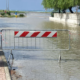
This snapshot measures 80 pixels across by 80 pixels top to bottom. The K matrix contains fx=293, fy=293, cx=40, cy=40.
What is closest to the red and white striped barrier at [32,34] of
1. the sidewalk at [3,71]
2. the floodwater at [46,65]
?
the floodwater at [46,65]

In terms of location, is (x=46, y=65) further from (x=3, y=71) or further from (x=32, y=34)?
(x=3, y=71)

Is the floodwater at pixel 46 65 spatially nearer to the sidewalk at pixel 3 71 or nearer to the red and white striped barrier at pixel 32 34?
the sidewalk at pixel 3 71

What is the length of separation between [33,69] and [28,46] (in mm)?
5316

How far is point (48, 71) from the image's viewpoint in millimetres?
9297

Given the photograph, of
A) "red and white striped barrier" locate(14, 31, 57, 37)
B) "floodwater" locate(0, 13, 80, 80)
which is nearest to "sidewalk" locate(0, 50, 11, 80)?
"floodwater" locate(0, 13, 80, 80)

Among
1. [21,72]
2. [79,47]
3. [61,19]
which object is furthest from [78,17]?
[21,72]

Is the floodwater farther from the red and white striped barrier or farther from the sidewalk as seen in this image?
the red and white striped barrier

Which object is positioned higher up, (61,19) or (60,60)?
(60,60)

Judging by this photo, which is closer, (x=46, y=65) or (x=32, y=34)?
(x=46, y=65)

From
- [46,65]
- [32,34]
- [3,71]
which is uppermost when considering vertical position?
[32,34]

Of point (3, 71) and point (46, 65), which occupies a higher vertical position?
point (3, 71)

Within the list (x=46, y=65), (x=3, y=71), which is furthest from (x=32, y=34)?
(x=3, y=71)

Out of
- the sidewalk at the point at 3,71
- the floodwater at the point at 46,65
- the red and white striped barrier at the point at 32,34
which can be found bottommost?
the floodwater at the point at 46,65

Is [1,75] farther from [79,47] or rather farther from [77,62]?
[79,47]
